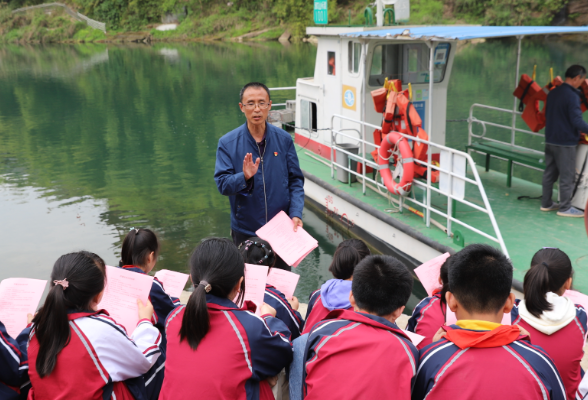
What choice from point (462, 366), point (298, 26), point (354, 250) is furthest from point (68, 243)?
point (298, 26)

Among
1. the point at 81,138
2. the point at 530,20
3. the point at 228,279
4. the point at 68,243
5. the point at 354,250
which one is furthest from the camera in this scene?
the point at 530,20

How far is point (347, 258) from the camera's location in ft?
9.10

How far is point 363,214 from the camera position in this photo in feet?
21.3

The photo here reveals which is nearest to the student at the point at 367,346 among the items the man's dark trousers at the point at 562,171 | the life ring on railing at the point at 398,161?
the life ring on railing at the point at 398,161

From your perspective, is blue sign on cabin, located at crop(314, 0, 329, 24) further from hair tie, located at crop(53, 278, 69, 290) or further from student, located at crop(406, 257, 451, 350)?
hair tie, located at crop(53, 278, 69, 290)

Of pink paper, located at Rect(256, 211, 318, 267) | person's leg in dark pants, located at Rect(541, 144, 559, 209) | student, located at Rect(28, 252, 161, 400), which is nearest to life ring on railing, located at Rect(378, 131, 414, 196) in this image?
person's leg in dark pants, located at Rect(541, 144, 559, 209)

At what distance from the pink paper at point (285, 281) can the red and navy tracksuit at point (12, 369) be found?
1.22m

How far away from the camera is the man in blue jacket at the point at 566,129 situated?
539 centimetres

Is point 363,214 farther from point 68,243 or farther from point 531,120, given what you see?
point 68,243

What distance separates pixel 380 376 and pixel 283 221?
1.76 m

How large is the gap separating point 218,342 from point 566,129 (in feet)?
15.3

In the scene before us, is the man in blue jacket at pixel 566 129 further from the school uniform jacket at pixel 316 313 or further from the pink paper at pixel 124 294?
the pink paper at pixel 124 294

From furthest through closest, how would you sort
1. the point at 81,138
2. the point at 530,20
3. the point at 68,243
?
the point at 530,20, the point at 81,138, the point at 68,243

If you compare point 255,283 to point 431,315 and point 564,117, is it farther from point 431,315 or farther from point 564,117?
point 564,117
